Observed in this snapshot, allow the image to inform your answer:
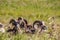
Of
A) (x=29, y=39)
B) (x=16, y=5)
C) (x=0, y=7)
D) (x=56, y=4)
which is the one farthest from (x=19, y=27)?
(x=56, y=4)

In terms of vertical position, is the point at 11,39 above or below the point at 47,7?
below

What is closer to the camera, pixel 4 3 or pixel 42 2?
pixel 4 3

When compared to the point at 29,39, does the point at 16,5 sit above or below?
above

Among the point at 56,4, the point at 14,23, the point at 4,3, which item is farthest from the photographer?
the point at 56,4

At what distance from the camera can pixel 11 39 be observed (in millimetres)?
6906

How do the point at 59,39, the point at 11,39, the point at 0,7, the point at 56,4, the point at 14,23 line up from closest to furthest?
1. the point at 11,39
2. the point at 59,39
3. the point at 14,23
4. the point at 0,7
5. the point at 56,4

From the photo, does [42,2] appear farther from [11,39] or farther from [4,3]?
[11,39]

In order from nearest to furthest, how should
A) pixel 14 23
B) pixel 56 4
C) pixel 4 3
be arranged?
1. pixel 14 23
2. pixel 4 3
3. pixel 56 4

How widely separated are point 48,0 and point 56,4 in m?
1.07

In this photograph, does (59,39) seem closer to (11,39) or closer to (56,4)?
(11,39)

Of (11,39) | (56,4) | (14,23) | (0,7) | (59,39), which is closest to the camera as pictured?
(11,39)

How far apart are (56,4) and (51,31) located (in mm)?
11163

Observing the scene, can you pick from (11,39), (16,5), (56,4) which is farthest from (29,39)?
(56,4)

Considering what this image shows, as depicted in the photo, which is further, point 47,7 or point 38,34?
point 47,7
